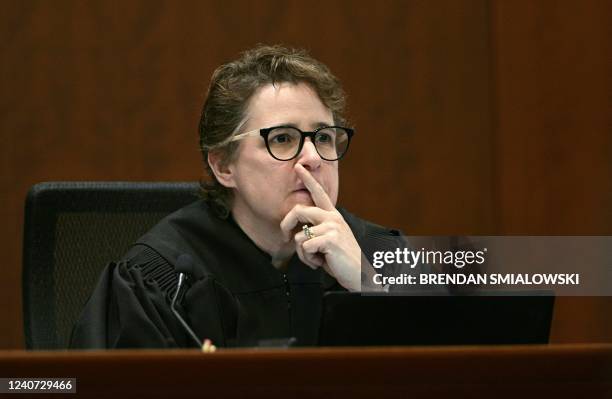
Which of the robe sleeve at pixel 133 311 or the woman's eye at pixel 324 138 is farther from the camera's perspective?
the woman's eye at pixel 324 138

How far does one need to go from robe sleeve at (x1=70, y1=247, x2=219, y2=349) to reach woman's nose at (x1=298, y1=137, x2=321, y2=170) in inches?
13.3

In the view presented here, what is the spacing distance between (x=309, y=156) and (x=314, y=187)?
65 millimetres

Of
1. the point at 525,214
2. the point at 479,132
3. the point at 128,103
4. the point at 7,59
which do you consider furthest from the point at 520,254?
the point at 7,59

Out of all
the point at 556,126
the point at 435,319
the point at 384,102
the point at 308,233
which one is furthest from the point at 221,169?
the point at 556,126

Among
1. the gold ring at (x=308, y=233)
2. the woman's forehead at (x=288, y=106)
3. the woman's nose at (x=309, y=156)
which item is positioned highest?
the woman's forehead at (x=288, y=106)

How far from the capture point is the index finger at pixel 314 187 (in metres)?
1.69

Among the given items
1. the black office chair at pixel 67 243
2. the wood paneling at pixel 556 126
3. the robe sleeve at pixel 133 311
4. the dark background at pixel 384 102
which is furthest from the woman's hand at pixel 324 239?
the wood paneling at pixel 556 126

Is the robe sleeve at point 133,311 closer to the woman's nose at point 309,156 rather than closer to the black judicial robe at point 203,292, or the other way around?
the black judicial robe at point 203,292

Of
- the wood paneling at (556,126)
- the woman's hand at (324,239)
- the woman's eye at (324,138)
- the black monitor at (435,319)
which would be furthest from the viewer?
the wood paneling at (556,126)

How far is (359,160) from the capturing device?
286 cm

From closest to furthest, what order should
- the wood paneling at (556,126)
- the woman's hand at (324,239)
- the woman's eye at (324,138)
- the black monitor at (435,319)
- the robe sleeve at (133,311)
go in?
the black monitor at (435,319)
the robe sleeve at (133,311)
the woman's hand at (324,239)
the woman's eye at (324,138)
the wood paneling at (556,126)

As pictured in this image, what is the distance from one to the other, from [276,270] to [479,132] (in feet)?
4.56

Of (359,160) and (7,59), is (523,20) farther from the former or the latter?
(7,59)

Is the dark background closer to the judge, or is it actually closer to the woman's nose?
the judge
